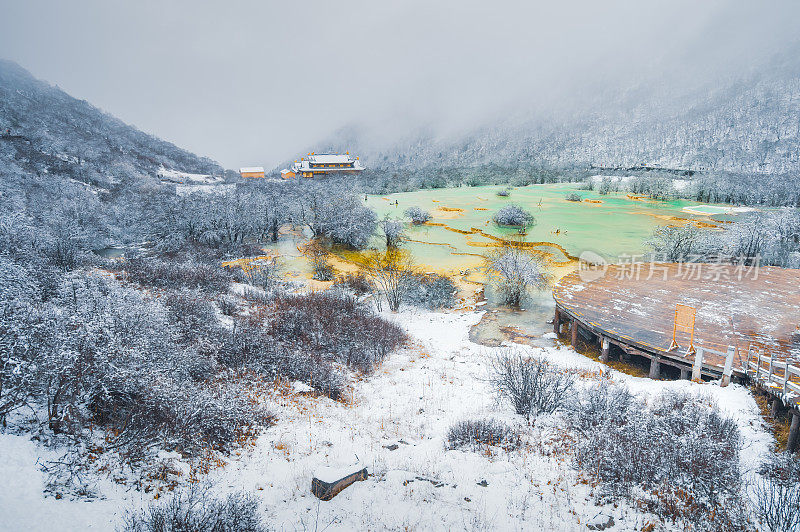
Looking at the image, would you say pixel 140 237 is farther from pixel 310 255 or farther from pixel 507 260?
pixel 507 260

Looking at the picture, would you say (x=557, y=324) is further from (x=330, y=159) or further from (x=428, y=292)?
(x=330, y=159)

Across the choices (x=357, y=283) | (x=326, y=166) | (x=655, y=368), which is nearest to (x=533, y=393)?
(x=655, y=368)

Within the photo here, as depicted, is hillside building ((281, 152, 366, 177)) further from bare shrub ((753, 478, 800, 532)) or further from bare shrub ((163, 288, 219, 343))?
bare shrub ((753, 478, 800, 532))

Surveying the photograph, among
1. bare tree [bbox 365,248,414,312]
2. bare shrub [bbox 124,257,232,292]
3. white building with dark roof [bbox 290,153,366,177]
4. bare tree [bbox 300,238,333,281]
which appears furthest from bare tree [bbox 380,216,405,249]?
white building with dark roof [bbox 290,153,366,177]

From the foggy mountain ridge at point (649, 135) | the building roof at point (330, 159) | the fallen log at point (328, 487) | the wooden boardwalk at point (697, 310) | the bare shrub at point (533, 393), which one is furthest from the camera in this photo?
the building roof at point (330, 159)

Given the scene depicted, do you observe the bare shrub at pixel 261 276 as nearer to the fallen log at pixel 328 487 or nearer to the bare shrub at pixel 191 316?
the bare shrub at pixel 191 316

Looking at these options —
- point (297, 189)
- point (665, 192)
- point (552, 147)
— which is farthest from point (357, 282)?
point (552, 147)

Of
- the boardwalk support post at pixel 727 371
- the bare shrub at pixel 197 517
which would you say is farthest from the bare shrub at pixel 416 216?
the bare shrub at pixel 197 517

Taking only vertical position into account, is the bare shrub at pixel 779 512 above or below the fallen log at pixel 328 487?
above
